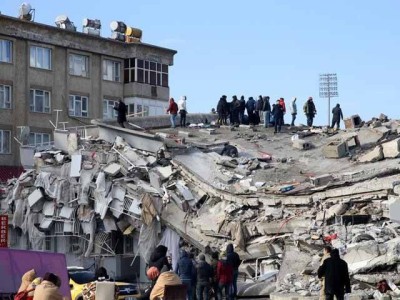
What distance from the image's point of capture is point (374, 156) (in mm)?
34219

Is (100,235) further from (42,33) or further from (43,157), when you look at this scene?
(42,33)

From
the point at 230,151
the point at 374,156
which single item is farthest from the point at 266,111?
the point at 374,156

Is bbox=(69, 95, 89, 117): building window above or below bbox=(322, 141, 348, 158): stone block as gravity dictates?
above

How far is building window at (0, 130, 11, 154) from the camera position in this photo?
55.5 metres

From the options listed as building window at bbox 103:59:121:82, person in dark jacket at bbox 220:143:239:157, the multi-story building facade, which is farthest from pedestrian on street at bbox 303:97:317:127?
building window at bbox 103:59:121:82

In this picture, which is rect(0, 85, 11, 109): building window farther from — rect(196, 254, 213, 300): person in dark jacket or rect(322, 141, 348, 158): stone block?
rect(196, 254, 213, 300): person in dark jacket

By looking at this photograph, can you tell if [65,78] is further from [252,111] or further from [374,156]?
[374,156]

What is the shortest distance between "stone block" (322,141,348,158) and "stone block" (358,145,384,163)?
1681mm

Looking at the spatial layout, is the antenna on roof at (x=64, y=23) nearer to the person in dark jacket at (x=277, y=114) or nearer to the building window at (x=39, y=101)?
the building window at (x=39, y=101)

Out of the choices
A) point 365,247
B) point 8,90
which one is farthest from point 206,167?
point 8,90

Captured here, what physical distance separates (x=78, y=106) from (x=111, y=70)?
352 centimetres

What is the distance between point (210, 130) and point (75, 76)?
1920cm

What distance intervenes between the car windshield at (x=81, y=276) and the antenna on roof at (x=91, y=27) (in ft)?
119

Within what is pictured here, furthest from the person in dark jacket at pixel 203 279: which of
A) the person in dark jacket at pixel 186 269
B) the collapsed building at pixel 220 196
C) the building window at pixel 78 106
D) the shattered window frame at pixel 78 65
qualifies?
the shattered window frame at pixel 78 65
